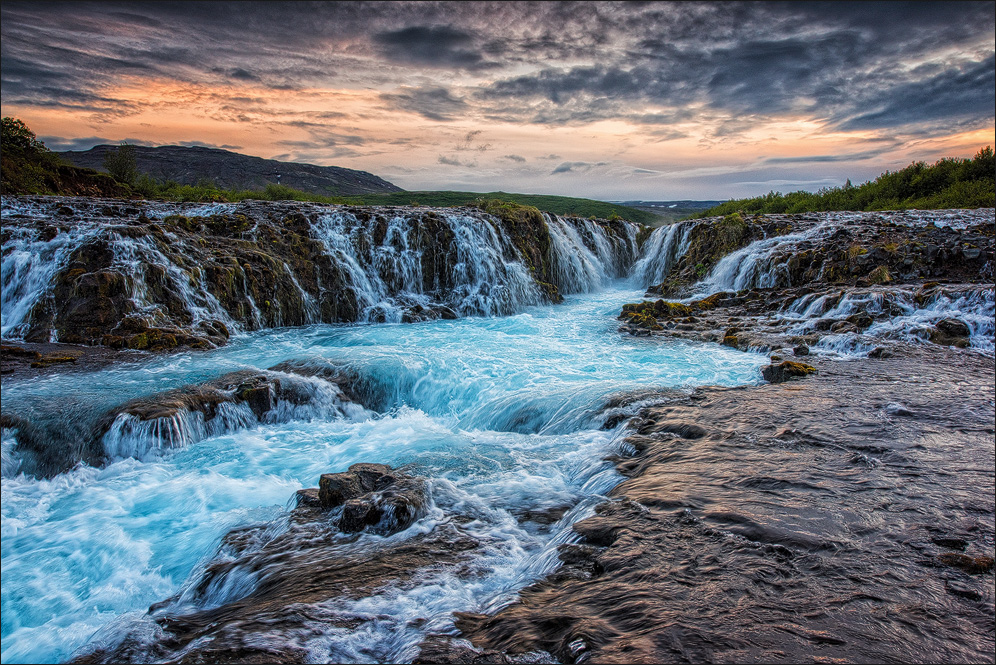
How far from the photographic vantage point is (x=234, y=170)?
102 meters

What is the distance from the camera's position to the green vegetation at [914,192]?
81.0 ft

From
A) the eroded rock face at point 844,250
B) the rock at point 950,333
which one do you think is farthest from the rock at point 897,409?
the eroded rock face at point 844,250

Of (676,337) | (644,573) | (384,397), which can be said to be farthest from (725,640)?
(676,337)

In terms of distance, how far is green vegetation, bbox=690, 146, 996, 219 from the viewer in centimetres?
2469

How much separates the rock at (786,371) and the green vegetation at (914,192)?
22.8 m

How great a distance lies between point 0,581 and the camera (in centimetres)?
505


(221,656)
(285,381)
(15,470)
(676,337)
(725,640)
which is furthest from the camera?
(676,337)

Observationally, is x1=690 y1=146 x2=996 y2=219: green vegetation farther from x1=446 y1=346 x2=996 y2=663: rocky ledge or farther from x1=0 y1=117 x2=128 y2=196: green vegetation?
x1=0 y1=117 x2=128 y2=196: green vegetation

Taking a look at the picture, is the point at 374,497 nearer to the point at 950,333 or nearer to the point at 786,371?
the point at 786,371

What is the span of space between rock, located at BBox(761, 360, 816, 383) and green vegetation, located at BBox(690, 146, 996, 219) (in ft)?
74.8

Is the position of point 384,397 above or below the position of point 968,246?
below

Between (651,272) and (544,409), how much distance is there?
21294 mm

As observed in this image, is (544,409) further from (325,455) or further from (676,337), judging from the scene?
(676,337)

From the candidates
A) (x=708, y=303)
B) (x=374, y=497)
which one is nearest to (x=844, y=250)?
(x=708, y=303)
